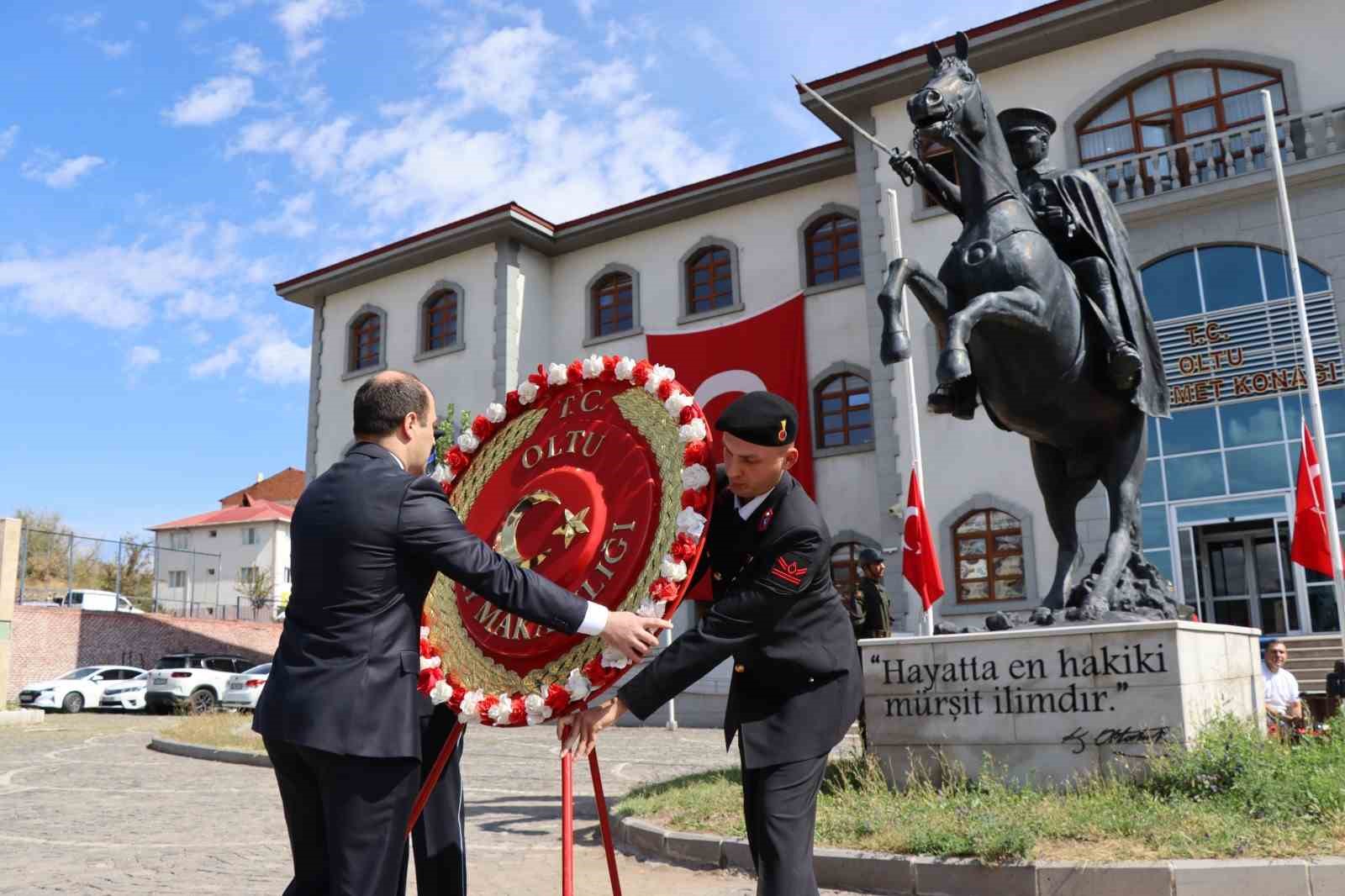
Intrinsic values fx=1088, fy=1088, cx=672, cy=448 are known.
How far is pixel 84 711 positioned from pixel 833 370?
22.5 m

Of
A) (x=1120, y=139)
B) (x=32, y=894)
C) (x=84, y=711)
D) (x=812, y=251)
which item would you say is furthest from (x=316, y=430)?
(x=32, y=894)

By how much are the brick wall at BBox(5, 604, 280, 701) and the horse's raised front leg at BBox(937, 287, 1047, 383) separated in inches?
1268

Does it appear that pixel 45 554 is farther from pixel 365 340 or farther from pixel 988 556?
pixel 988 556

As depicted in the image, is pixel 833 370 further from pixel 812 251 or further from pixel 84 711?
pixel 84 711

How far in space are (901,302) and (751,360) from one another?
1699 cm

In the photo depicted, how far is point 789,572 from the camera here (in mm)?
3357

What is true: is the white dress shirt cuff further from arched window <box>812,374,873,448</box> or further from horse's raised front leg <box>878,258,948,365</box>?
arched window <box>812,374,873,448</box>

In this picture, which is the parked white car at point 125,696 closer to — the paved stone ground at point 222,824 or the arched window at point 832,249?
the paved stone ground at point 222,824

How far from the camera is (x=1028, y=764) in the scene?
273 inches

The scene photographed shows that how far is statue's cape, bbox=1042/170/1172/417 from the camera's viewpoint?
7750 millimetres

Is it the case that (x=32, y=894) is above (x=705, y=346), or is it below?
below

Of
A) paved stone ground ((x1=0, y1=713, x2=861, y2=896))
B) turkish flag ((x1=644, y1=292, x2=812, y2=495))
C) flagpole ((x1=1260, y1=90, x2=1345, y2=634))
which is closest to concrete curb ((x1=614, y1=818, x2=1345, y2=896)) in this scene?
paved stone ground ((x1=0, y1=713, x2=861, y2=896))

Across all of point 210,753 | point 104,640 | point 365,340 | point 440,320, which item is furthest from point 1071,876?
point 104,640

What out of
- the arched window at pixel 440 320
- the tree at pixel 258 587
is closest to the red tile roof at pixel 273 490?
the tree at pixel 258 587
